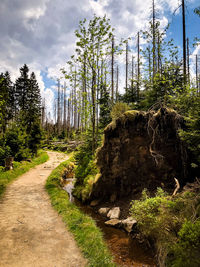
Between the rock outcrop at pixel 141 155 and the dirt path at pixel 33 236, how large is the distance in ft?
9.22

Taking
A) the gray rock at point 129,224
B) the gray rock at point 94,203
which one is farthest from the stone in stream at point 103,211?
the gray rock at point 129,224

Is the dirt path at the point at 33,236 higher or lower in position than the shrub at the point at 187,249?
lower

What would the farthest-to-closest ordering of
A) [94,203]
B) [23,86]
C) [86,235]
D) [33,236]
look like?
[23,86] < [94,203] < [86,235] < [33,236]

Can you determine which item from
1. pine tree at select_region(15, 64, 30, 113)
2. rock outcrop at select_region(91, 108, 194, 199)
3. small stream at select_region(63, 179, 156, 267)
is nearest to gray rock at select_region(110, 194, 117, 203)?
rock outcrop at select_region(91, 108, 194, 199)

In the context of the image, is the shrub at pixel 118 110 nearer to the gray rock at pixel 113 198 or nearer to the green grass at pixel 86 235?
the gray rock at pixel 113 198

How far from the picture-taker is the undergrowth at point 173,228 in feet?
9.82

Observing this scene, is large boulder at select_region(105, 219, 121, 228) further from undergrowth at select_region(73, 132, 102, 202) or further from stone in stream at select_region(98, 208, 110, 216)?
undergrowth at select_region(73, 132, 102, 202)

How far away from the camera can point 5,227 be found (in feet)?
15.0

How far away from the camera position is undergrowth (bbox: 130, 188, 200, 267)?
9.82 ft

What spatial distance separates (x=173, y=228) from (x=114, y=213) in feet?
9.14

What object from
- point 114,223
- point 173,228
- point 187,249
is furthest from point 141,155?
point 187,249

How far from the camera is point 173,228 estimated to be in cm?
395

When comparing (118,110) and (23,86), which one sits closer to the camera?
(118,110)

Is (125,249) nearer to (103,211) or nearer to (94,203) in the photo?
(103,211)
